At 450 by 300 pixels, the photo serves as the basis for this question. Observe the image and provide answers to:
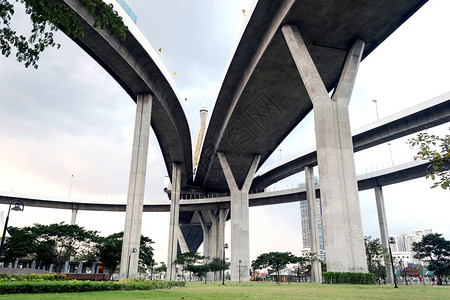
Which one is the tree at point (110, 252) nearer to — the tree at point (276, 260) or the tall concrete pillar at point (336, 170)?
the tree at point (276, 260)

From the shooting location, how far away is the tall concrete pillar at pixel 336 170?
19.2 metres

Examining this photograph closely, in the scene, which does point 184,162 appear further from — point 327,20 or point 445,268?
point 445,268

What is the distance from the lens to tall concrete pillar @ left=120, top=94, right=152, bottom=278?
27766 mm

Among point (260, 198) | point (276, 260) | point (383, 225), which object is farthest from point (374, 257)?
point (260, 198)

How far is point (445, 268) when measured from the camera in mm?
44625

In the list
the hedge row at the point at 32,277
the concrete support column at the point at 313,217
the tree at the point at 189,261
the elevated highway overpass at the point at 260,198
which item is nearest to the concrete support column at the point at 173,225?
the tree at the point at 189,261

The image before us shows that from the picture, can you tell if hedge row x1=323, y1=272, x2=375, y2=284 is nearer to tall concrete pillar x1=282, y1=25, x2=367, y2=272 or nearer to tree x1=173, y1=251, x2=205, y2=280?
tall concrete pillar x1=282, y1=25, x2=367, y2=272

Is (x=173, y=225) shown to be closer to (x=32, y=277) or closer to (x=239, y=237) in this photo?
(x=239, y=237)

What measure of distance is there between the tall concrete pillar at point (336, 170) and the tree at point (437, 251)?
3436 cm

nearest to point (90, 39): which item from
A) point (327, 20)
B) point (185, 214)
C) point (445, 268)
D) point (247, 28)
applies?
point (247, 28)

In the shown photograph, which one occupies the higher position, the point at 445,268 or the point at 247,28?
the point at 247,28

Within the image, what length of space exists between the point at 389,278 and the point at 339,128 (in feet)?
114

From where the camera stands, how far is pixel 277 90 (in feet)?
105

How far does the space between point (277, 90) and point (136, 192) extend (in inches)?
646
